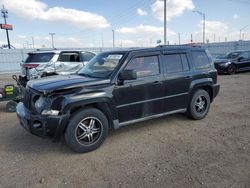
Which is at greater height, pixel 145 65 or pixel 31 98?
pixel 145 65

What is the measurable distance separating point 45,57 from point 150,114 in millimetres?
5525

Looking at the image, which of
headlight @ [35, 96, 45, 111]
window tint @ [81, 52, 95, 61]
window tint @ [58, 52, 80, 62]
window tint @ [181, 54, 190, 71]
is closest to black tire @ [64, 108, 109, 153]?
headlight @ [35, 96, 45, 111]

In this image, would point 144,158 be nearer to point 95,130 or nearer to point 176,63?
point 95,130

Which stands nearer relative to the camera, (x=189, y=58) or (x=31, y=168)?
(x=31, y=168)

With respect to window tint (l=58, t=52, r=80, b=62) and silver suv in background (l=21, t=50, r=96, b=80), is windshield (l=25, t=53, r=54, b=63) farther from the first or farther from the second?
window tint (l=58, t=52, r=80, b=62)

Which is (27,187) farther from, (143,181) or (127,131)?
(127,131)

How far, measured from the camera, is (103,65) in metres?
4.73

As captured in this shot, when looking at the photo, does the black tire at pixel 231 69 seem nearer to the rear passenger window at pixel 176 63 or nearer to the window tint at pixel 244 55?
the window tint at pixel 244 55

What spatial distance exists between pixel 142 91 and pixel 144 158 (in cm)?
136

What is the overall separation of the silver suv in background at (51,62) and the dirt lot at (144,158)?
3.23 m

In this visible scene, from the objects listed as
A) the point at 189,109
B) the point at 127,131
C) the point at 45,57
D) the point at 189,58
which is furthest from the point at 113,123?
the point at 45,57

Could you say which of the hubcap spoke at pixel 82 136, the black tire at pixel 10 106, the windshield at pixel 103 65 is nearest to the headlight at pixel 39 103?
the hubcap spoke at pixel 82 136

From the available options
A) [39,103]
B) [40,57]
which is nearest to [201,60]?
[39,103]

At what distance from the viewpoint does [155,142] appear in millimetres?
4352
